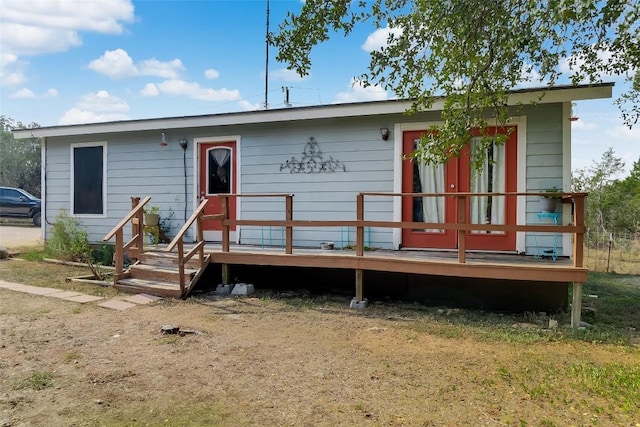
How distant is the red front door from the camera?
7703 mm

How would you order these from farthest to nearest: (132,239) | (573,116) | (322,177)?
(322,177) < (132,239) < (573,116)

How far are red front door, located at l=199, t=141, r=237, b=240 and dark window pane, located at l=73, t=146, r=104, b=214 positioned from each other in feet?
7.86

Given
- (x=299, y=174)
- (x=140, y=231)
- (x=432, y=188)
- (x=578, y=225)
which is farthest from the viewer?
(x=299, y=174)

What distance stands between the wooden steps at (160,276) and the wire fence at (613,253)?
893 centimetres

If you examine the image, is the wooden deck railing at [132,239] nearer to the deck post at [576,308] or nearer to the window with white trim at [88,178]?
the window with white trim at [88,178]

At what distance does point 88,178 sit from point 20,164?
2932 cm

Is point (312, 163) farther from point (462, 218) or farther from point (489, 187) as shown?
point (462, 218)

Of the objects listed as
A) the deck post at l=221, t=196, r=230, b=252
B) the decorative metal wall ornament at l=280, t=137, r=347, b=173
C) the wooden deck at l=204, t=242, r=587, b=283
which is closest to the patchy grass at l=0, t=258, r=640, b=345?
the wooden deck at l=204, t=242, r=587, b=283

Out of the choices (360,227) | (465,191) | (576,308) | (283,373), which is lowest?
(283,373)

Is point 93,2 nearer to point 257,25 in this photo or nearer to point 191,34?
point 191,34

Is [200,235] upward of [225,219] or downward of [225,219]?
downward

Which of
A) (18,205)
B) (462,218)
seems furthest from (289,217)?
(18,205)

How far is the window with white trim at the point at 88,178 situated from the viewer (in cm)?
863

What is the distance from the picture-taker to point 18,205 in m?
16.2
